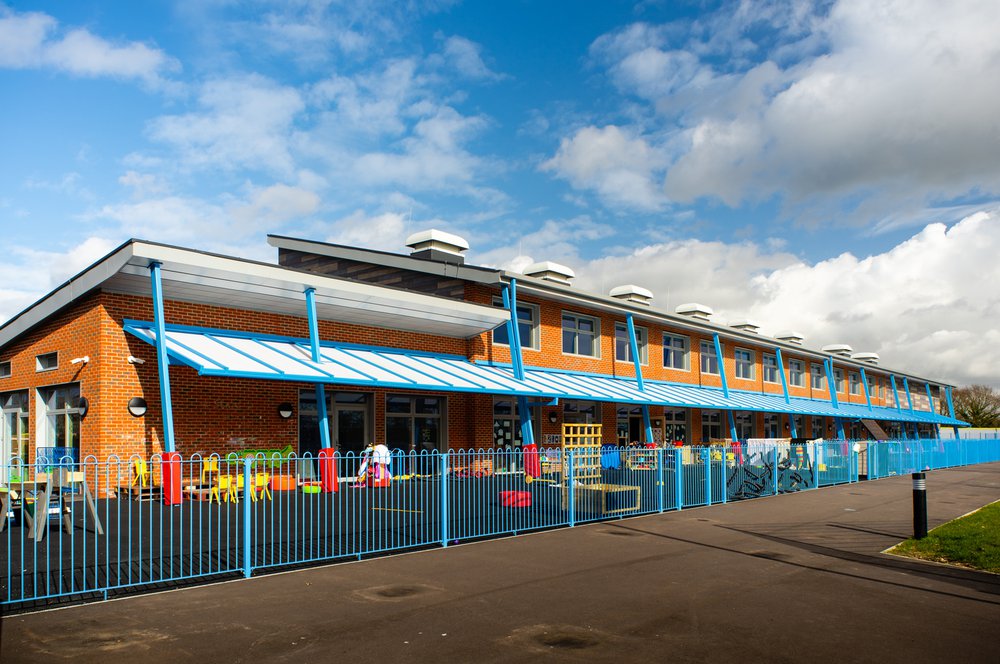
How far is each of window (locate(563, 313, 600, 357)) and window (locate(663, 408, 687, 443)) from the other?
5.58m

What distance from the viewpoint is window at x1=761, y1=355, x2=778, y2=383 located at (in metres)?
39.4

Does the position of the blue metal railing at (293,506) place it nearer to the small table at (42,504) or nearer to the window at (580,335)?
the small table at (42,504)

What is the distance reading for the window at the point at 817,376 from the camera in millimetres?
44812

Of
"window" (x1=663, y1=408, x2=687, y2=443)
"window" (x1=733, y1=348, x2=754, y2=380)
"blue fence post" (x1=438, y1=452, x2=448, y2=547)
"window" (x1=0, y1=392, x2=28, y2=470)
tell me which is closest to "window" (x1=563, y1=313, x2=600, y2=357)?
"window" (x1=663, y1=408, x2=687, y2=443)

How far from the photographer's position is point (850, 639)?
6656mm

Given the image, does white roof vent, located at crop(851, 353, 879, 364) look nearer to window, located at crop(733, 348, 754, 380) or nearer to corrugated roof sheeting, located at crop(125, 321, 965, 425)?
window, located at crop(733, 348, 754, 380)

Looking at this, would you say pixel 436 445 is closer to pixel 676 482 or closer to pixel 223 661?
pixel 676 482

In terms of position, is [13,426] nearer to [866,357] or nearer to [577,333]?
[577,333]

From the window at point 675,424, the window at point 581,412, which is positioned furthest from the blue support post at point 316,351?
the window at point 675,424

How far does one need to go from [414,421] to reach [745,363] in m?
21.7

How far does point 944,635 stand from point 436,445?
628 inches

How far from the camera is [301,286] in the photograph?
1652 centimetres

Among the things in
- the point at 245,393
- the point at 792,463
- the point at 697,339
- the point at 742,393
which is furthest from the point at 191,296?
the point at 742,393

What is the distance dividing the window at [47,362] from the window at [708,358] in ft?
81.4
